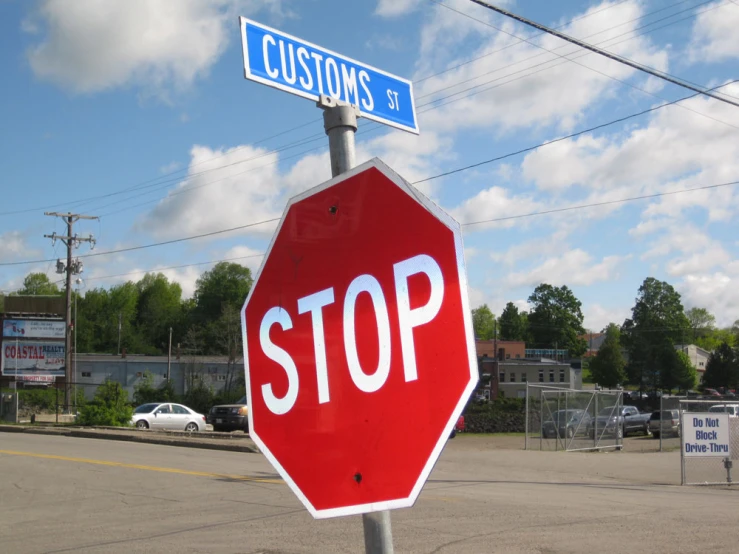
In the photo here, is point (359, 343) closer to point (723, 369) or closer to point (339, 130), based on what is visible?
point (339, 130)

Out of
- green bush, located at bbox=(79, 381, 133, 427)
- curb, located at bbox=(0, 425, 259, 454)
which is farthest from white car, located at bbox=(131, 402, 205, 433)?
curb, located at bbox=(0, 425, 259, 454)

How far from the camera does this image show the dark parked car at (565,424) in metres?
25.2

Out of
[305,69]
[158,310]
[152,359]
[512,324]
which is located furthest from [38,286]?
[305,69]

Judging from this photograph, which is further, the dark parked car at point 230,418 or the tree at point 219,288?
the tree at point 219,288

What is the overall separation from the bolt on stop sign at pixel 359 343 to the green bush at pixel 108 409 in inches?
1118

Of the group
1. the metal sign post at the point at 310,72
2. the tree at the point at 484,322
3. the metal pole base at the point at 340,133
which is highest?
the tree at the point at 484,322

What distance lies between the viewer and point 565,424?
25.1m

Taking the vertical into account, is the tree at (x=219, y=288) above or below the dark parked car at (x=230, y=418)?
above

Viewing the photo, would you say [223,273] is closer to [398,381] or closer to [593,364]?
[593,364]

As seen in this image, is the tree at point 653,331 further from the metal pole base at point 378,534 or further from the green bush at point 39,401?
the metal pole base at point 378,534

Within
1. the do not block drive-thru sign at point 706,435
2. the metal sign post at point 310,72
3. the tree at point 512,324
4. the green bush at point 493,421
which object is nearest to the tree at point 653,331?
the tree at point 512,324

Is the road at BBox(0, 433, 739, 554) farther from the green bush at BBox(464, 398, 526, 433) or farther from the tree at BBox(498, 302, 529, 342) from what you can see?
the tree at BBox(498, 302, 529, 342)

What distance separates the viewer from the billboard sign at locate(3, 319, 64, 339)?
46.6 meters

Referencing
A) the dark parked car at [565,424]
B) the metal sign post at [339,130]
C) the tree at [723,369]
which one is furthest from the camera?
the tree at [723,369]
